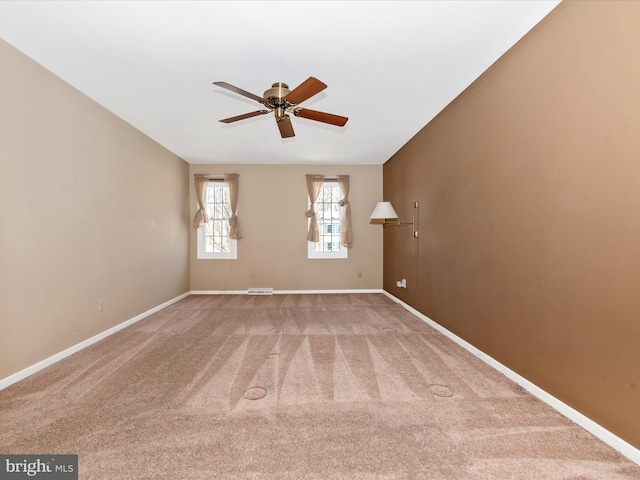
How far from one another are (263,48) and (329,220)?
162 inches

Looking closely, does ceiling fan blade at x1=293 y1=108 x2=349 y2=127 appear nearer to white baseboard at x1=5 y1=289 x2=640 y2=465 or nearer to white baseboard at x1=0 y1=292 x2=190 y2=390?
white baseboard at x1=5 y1=289 x2=640 y2=465

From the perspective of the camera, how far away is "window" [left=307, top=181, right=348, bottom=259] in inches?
244

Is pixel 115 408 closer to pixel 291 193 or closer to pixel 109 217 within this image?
pixel 109 217

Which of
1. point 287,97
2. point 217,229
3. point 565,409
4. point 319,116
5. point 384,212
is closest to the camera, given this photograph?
point 565,409

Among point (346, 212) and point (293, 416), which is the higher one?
point (346, 212)

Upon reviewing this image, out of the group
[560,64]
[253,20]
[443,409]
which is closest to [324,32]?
[253,20]

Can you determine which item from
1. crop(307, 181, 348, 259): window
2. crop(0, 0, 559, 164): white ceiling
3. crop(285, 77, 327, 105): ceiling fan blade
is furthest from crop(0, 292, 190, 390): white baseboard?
crop(307, 181, 348, 259): window

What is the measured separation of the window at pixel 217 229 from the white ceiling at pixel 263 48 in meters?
2.44

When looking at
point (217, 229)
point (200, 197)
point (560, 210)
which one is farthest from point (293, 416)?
point (200, 197)

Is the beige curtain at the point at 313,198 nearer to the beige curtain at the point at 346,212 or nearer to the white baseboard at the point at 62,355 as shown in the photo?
the beige curtain at the point at 346,212

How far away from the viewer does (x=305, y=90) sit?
2199 millimetres

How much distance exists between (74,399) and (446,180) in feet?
12.8

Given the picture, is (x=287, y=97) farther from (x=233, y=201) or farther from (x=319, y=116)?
(x=233, y=201)

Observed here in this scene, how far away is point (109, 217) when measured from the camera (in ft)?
11.5
